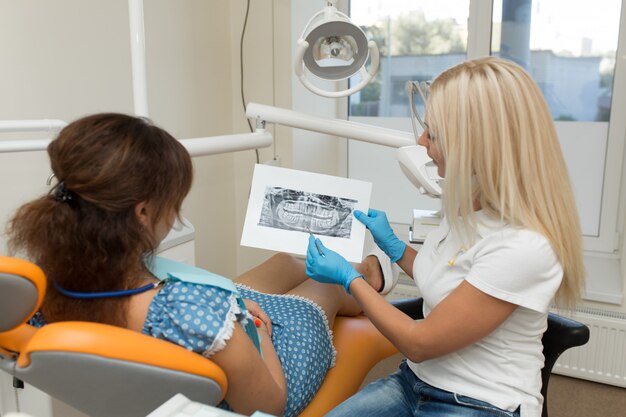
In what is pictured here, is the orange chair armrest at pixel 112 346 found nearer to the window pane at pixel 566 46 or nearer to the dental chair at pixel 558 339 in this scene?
the dental chair at pixel 558 339

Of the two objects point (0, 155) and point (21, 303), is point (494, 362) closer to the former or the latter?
point (21, 303)

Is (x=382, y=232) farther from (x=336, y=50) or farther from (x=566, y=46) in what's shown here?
(x=566, y=46)

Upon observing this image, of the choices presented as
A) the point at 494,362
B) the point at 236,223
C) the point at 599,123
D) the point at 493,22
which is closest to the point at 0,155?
the point at 236,223

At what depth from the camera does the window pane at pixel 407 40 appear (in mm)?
2637

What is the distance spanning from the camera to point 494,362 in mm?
1157

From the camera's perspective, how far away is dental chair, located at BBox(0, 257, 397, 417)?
78 centimetres

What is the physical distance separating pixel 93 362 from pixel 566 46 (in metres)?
2.36

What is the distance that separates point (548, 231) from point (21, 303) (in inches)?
35.9

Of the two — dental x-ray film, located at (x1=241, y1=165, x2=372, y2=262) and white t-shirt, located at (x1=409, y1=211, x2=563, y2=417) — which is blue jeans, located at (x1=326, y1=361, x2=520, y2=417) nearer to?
white t-shirt, located at (x1=409, y1=211, x2=563, y2=417)

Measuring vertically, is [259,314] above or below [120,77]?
below

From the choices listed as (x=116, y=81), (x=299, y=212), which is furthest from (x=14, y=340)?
(x=116, y=81)

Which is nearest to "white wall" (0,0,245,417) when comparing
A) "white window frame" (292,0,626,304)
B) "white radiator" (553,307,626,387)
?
"white window frame" (292,0,626,304)

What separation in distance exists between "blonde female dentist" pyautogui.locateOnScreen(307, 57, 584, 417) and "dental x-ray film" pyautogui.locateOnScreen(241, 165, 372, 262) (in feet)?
0.96

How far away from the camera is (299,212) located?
4.96 ft
